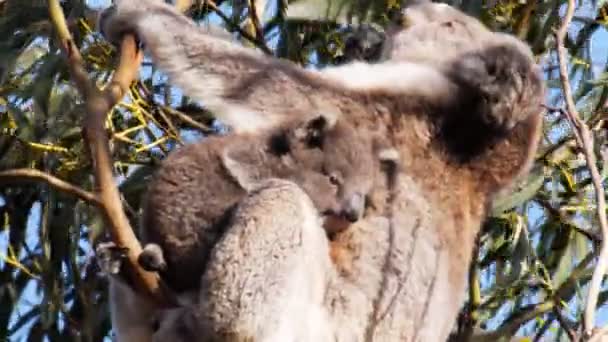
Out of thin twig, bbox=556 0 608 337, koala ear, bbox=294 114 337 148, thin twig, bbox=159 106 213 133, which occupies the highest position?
thin twig, bbox=556 0 608 337

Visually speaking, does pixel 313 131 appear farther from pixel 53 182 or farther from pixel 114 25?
pixel 53 182

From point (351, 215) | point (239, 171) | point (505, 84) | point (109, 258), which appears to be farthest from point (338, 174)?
point (109, 258)

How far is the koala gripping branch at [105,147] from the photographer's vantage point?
9.61 feet

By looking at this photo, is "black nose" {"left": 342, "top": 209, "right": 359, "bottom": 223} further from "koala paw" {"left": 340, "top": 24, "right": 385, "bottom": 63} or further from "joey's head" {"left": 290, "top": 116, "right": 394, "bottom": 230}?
"koala paw" {"left": 340, "top": 24, "right": 385, "bottom": 63}

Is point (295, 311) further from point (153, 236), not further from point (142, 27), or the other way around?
point (142, 27)

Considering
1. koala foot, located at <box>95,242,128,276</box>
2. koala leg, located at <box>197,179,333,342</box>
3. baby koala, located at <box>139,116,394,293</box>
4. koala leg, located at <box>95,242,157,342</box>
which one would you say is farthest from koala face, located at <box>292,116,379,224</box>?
koala foot, located at <box>95,242,128,276</box>

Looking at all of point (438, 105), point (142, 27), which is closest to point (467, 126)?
point (438, 105)

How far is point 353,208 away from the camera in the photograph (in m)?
3.78

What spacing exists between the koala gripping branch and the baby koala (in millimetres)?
434

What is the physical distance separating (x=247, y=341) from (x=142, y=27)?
89cm

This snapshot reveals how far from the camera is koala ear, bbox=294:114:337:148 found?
383 centimetres

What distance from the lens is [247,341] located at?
140 inches

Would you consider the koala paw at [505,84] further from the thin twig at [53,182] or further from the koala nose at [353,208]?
the thin twig at [53,182]

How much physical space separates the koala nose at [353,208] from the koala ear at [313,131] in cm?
16
